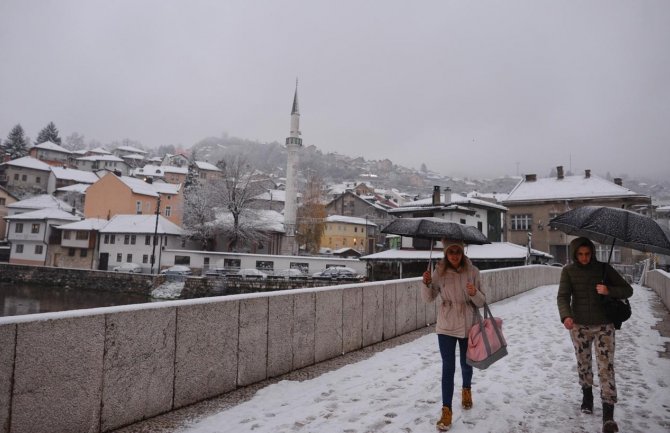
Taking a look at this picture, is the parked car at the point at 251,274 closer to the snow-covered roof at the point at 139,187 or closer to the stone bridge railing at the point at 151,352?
the snow-covered roof at the point at 139,187

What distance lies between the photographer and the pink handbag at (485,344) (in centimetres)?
398

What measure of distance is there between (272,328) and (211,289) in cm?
3484

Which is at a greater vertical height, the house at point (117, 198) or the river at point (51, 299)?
the house at point (117, 198)

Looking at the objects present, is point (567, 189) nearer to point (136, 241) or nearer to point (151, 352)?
point (136, 241)

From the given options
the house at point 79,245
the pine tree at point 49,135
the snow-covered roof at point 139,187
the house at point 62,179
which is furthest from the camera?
the pine tree at point 49,135

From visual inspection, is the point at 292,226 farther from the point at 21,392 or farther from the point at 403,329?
the point at 21,392

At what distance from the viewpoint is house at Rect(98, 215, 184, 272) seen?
151ft

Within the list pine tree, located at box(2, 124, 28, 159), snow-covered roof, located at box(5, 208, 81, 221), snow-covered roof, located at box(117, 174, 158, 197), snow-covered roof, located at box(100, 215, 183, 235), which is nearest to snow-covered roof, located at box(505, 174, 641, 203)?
snow-covered roof, located at box(100, 215, 183, 235)

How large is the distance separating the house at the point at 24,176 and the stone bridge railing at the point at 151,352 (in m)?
84.8

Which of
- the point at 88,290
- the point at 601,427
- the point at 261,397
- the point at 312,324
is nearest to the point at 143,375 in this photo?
the point at 261,397

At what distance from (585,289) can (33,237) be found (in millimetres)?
61387

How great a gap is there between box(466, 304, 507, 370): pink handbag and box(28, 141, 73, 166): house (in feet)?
352

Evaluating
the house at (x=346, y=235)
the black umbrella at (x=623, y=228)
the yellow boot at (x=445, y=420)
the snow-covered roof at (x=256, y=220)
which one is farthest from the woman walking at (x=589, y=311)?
the house at (x=346, y=235)

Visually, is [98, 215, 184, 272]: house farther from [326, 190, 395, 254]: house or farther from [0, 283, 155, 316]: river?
[326, 190, 395, 254]: house
